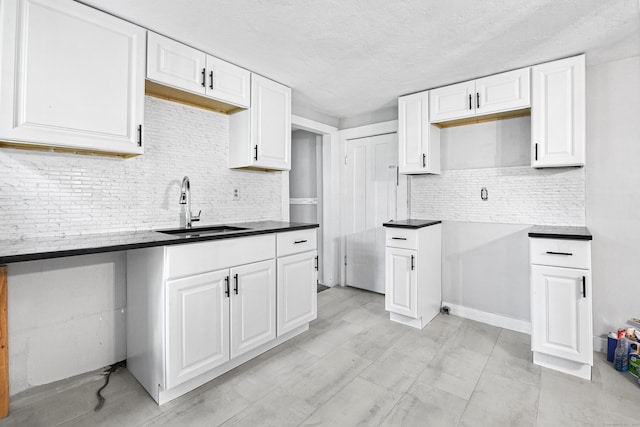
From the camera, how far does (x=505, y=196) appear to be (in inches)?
112

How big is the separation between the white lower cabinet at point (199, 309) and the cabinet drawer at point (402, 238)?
1069 mm

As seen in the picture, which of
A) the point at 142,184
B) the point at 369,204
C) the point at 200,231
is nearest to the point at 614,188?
the point at 369,204

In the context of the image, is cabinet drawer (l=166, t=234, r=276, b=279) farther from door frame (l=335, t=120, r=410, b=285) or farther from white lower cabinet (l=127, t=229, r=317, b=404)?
door frame (l=335, t=120, r=410, b=285)

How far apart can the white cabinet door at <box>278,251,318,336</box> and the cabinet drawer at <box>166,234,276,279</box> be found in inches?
8.8

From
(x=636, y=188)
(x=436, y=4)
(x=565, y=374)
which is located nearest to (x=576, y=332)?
(x=565, y=374)

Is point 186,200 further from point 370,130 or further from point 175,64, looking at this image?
point 370,130

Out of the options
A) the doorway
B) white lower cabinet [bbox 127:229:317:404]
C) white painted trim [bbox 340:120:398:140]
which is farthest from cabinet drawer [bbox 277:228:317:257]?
white painted trim [bbox 340:120:398:140]

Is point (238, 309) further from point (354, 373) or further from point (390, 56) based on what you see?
point (390, 56)

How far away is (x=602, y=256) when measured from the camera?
244cm

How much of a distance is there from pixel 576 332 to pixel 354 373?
1.53 metres

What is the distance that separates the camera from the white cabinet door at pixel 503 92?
2.53 meters

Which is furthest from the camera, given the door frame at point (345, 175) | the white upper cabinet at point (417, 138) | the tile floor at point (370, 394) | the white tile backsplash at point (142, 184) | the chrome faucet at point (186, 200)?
the door frame at point (345, 175)

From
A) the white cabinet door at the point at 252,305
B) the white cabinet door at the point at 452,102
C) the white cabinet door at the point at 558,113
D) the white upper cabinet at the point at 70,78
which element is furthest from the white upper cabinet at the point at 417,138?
the white upper cabinet at the point at 70,78

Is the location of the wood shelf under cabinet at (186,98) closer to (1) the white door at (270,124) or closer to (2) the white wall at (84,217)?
(2) the white wall at (84,217)
